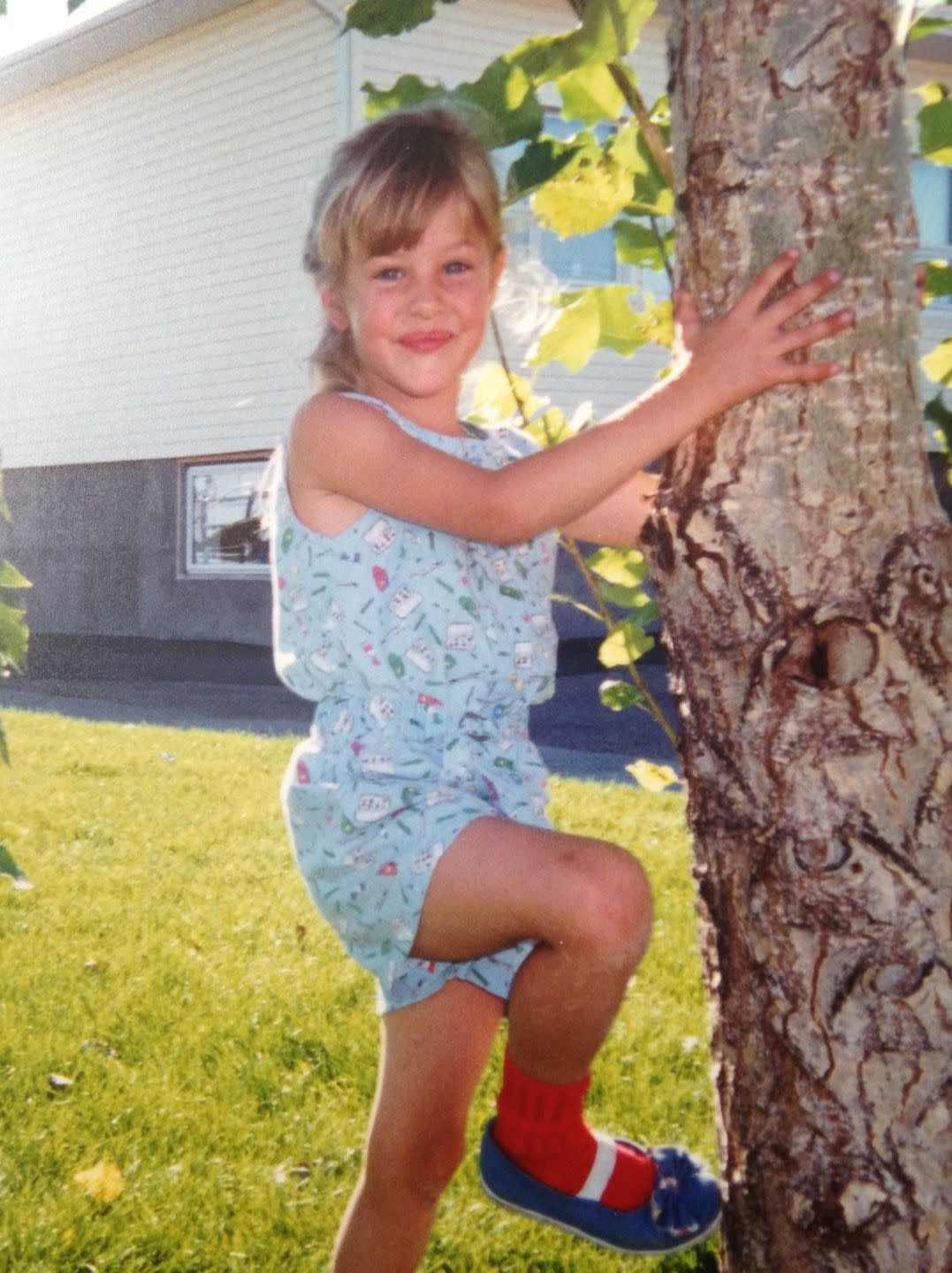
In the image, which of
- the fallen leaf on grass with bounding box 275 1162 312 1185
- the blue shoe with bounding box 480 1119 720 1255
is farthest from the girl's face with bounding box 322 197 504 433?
the fallen leaf on grass with bounding box 275 1162 312 1185

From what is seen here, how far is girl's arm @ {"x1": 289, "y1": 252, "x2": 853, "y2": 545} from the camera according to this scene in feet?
4.93

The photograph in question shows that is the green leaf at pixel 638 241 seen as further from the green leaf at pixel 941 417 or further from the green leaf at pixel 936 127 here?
the green leaf at pixel 941 417

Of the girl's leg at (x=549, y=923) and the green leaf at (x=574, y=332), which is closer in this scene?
the girl's leg at (x=549, y=923)

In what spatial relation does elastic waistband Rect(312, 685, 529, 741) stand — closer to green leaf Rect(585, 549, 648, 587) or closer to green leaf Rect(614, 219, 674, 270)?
green leaf Rect(585, 549, 648, 587)

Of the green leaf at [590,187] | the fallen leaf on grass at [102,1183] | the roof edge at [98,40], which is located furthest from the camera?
the roof edge at [98,40]

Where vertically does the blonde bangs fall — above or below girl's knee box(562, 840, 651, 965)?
above

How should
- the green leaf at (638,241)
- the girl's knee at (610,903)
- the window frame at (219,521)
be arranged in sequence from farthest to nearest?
the window frame at (219,521), the green leaf at (638,241), the girl's knee at (610,903)

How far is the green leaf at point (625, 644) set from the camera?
2391 millimetres

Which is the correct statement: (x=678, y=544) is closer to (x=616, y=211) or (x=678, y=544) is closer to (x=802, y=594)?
(x=802, y=594)

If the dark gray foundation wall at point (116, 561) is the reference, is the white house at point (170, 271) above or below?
above

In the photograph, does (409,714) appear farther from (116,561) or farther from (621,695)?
(116,561)

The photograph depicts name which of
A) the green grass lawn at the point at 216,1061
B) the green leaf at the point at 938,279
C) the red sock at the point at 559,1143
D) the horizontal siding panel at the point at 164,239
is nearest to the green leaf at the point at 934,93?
the green leaf at the point at 938,279

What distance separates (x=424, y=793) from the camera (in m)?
1.92

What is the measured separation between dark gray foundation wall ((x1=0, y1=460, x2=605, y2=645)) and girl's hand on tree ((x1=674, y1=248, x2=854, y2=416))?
10963 millimetres
